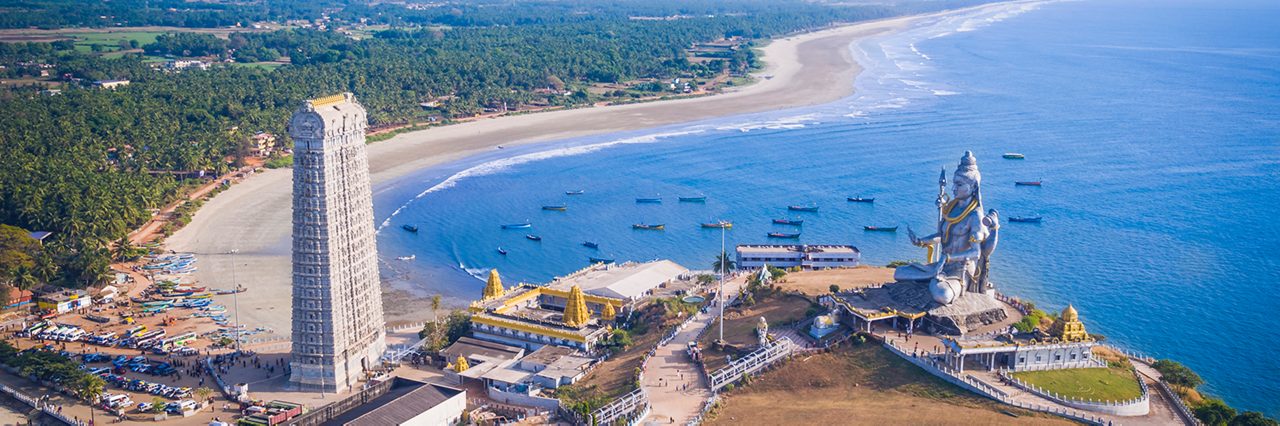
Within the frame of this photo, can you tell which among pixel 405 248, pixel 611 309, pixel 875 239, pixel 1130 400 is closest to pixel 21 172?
pixel 405 248

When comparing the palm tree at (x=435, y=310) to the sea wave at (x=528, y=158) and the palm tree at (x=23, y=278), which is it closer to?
the palm tree at (x=23, y=278)

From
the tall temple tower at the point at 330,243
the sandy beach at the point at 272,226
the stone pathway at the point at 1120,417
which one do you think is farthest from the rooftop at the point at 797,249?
the stone pathway at the point at 1120,417

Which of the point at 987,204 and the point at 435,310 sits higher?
the point at 435,310

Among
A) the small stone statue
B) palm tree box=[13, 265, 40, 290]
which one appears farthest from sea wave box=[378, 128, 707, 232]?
the small stone statue

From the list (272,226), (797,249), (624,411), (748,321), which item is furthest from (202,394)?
(272,226)

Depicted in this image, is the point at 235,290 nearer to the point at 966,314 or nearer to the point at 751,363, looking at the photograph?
the point at 751,363

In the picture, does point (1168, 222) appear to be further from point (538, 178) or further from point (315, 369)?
point (315, 369)
